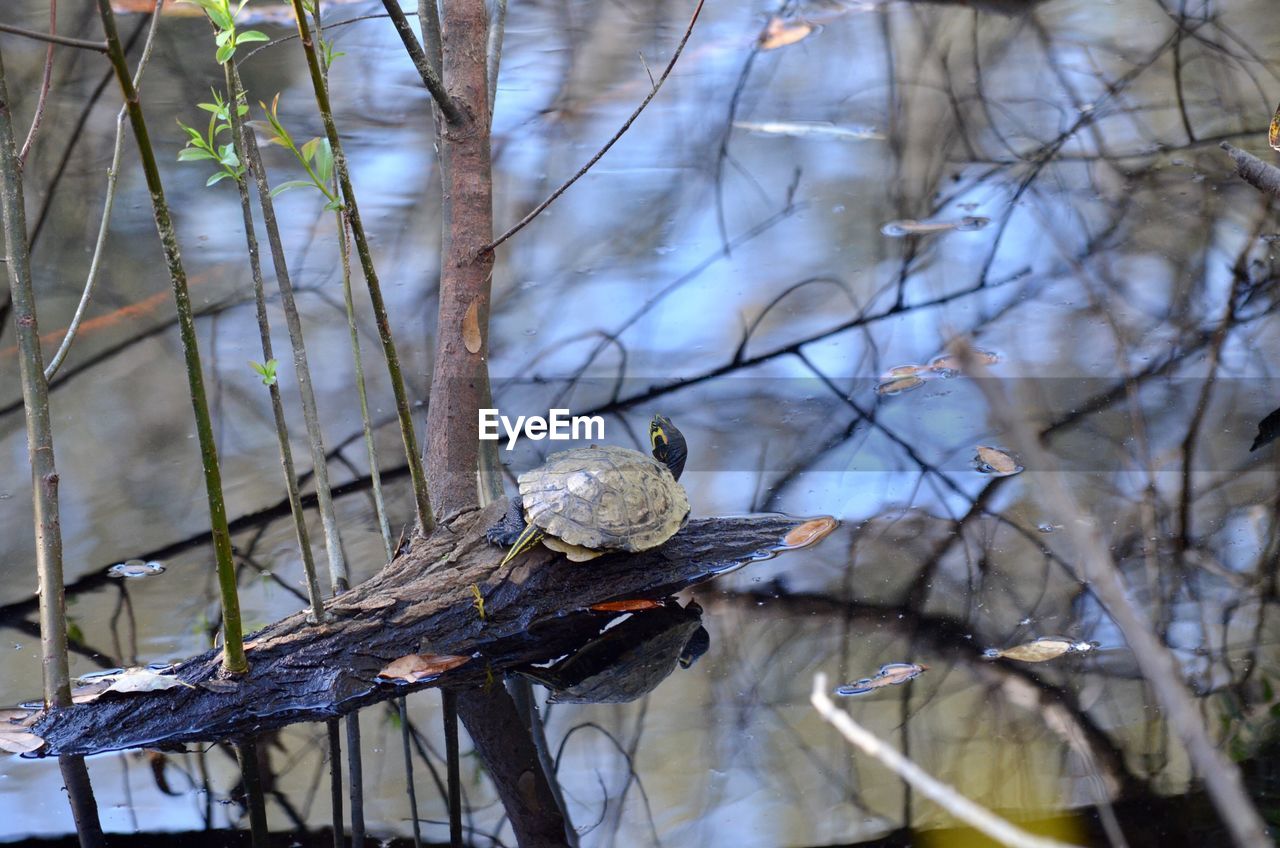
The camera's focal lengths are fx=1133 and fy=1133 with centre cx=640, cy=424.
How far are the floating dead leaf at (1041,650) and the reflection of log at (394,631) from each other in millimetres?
509

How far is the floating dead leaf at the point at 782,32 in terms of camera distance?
4377 millimetres

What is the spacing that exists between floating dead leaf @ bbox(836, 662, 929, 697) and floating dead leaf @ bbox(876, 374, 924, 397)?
99 cm

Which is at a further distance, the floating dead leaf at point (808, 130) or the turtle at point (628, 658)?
the floating dead leaf at point (808, 130)

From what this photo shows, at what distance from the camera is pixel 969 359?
35 cm

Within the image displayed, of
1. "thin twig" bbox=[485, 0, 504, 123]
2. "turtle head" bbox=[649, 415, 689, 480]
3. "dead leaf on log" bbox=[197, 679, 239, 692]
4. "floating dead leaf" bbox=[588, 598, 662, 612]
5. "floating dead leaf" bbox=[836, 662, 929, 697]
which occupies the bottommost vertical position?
"floating dead leaf" bbox=[588, 598, 662, 612]

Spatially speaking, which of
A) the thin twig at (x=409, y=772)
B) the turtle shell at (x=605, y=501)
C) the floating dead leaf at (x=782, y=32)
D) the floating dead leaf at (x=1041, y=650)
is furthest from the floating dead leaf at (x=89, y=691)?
the floating dead leaf at (x=782, y=32)

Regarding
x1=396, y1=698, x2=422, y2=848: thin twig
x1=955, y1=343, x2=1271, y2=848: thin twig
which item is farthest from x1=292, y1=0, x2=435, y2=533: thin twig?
x1=955, y1=343, x2=1271, y2=848: thin twig

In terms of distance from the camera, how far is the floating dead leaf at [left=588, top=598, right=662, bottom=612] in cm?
200

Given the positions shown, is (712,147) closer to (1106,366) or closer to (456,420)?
(1106,366)

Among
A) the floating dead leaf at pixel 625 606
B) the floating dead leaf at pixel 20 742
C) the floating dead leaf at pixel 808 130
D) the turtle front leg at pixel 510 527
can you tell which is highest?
the floating dead leaf at pixel 808 130

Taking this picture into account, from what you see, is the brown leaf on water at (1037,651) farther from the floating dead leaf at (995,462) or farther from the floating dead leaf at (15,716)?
the floating dead leaf at (15,716)

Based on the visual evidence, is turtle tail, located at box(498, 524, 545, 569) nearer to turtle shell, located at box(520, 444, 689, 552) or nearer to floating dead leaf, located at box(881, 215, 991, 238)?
turtle shell, located at box(520, 444, 689, 552)

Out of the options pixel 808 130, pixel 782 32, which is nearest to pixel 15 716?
pixel 808 130

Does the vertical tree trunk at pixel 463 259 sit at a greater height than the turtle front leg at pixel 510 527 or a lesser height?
greater
